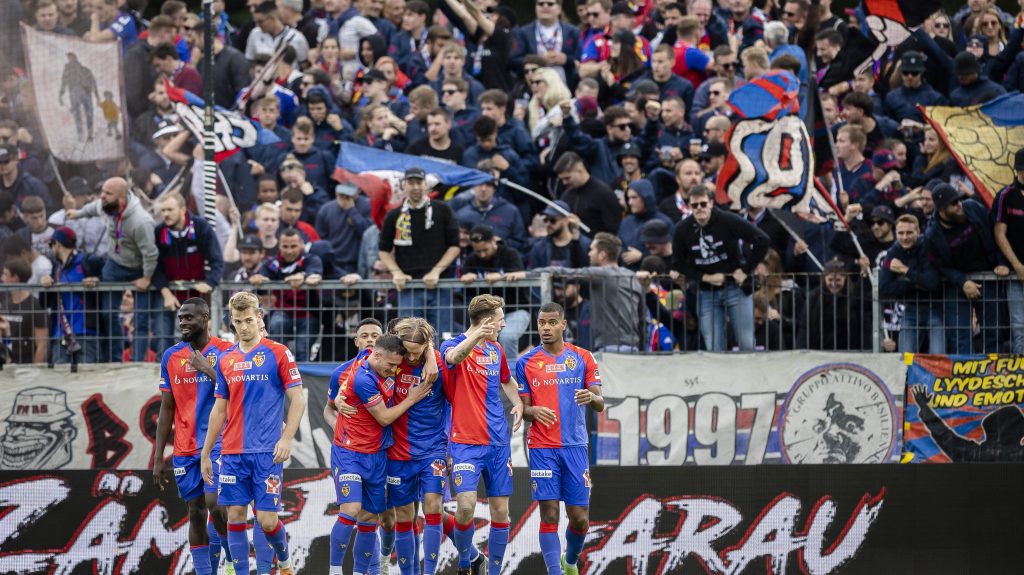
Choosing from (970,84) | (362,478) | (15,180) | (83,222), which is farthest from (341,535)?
(970,84)

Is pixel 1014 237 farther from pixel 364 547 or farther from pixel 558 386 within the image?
pixel 364 547

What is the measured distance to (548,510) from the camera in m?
11.8

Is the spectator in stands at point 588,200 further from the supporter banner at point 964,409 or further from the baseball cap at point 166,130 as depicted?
the baseball cap at point 166,130

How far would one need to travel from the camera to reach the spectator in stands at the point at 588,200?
626 inches

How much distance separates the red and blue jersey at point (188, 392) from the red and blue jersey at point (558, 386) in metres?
2.58

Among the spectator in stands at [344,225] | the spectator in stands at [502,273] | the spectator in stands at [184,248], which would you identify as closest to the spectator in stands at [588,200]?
the spectator in stands at [502,273]

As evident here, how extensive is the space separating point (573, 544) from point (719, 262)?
352cm

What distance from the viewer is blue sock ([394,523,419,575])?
11573mm

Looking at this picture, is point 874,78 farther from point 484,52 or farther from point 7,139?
point 7,139

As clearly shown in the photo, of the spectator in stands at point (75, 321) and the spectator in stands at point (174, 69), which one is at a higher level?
the spectator in stands at point (174, 69)

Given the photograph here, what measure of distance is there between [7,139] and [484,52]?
6.82 m

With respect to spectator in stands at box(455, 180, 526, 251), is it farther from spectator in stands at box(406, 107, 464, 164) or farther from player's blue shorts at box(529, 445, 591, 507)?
player's blue shorts at box(529, 445, 591, 507)

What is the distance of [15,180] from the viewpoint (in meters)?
16.0

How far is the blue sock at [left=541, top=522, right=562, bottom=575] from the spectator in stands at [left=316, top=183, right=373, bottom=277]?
5370 mm
